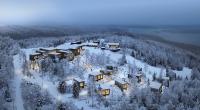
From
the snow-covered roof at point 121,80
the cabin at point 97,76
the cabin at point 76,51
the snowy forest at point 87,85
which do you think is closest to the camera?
the snowy forest at point 87,85

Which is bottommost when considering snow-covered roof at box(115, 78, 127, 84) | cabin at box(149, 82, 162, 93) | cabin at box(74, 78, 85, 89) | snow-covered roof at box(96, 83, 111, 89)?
cabin at box(149, 82, 162, 93)

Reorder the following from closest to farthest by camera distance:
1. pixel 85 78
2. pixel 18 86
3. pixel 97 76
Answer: pixel 18 86
pixel 97 76
pixel 85 78

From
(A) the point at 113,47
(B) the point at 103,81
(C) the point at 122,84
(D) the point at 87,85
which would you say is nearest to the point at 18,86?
(D) the point at 87,85

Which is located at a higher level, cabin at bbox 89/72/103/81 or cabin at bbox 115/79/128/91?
cabin at bbox 89/72/103/81

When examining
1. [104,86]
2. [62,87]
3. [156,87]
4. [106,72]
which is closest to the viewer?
[62,87]

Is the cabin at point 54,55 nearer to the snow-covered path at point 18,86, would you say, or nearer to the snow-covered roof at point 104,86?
the snow-covered path at point 18,86

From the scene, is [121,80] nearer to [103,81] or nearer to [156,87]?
[103,81]

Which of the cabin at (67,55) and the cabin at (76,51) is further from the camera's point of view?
the cabin at (76,51)

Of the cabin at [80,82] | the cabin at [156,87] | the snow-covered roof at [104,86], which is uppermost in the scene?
the cabin at [80,82]

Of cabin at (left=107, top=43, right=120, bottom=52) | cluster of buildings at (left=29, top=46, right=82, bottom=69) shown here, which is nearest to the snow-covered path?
cluster of buildings at (left=29, top=46, right=82, bottom=69)

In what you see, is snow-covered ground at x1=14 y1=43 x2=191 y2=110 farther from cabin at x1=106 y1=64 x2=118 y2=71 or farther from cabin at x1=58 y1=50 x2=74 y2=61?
cabin at x1=58 y1=50 x2=74 y2=61

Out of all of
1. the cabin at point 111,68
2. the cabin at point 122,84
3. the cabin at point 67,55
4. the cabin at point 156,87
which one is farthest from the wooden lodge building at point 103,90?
the cabin at point 67,55
